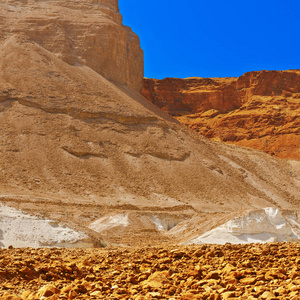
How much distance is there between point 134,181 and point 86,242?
22345 mm

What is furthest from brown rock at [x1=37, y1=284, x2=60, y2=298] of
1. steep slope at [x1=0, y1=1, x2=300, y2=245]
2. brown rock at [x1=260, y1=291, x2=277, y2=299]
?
steep slope at [x1=0, y1=1, x2=300, y2=245]

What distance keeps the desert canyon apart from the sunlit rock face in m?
A: 0.13

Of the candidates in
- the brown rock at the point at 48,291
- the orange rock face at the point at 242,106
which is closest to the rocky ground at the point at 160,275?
the brown rock at the point at 48,291

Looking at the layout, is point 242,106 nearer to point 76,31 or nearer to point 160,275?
point 76,31

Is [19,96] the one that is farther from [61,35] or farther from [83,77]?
[61,35]

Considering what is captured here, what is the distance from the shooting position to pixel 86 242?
44.8 ft

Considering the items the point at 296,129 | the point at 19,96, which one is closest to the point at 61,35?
the point at 19,96

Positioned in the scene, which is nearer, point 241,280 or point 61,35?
point 241,280

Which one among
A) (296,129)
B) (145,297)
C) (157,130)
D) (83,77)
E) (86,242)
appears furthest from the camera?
(296,129)

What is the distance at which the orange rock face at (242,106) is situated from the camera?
67.9 m

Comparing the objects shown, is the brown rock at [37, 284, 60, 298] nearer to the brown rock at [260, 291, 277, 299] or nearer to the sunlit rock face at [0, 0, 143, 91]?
the brown rock at [260, 291, 277, 299]

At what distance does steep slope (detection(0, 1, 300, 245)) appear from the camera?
31.7 m

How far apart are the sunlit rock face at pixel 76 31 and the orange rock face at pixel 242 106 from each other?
69.9 feet

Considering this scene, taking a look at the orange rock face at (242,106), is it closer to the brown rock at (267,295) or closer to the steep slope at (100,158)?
the steep slope at (100,158)
